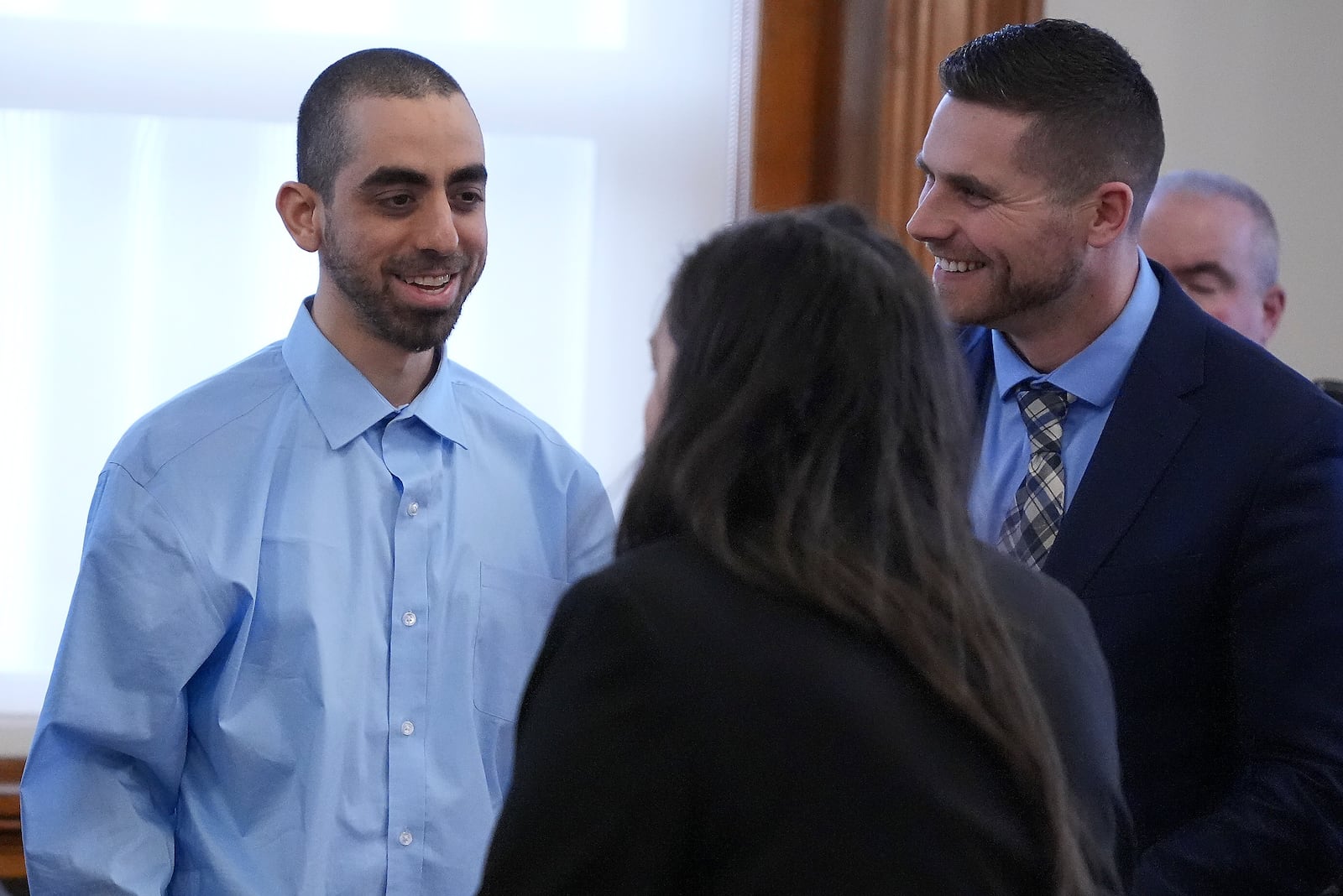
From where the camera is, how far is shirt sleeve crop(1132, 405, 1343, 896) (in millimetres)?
1382

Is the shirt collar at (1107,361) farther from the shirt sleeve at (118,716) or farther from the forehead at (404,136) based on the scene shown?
the shirt sleeve at (118,716)

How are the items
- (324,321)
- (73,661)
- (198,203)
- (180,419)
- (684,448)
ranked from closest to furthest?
1. (684,448)
2. (73,661)
3. (180,419)
4. (324,321)
5. (198,203)

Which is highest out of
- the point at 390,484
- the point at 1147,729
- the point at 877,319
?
the point at 877,319

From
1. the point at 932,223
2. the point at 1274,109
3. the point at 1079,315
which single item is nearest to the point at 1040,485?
the point at 1079,315

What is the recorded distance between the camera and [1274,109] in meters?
2.46

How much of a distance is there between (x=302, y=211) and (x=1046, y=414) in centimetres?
84

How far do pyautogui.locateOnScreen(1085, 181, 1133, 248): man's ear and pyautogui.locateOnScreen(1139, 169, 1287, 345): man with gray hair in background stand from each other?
632 millimetres

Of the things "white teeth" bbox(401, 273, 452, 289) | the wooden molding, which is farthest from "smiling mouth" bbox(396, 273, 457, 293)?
the wooden molding

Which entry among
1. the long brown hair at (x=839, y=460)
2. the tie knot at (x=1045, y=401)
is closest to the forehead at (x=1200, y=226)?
the tie knot at (x=1045, y=401)

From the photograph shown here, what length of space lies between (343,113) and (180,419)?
1.22 ft

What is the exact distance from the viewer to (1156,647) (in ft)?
4.78

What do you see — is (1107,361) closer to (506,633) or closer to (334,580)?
(506,633)

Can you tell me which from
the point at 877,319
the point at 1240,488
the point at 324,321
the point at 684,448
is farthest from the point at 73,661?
the point at 1240,488

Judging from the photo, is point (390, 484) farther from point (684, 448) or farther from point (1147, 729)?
point (1147, 729)
